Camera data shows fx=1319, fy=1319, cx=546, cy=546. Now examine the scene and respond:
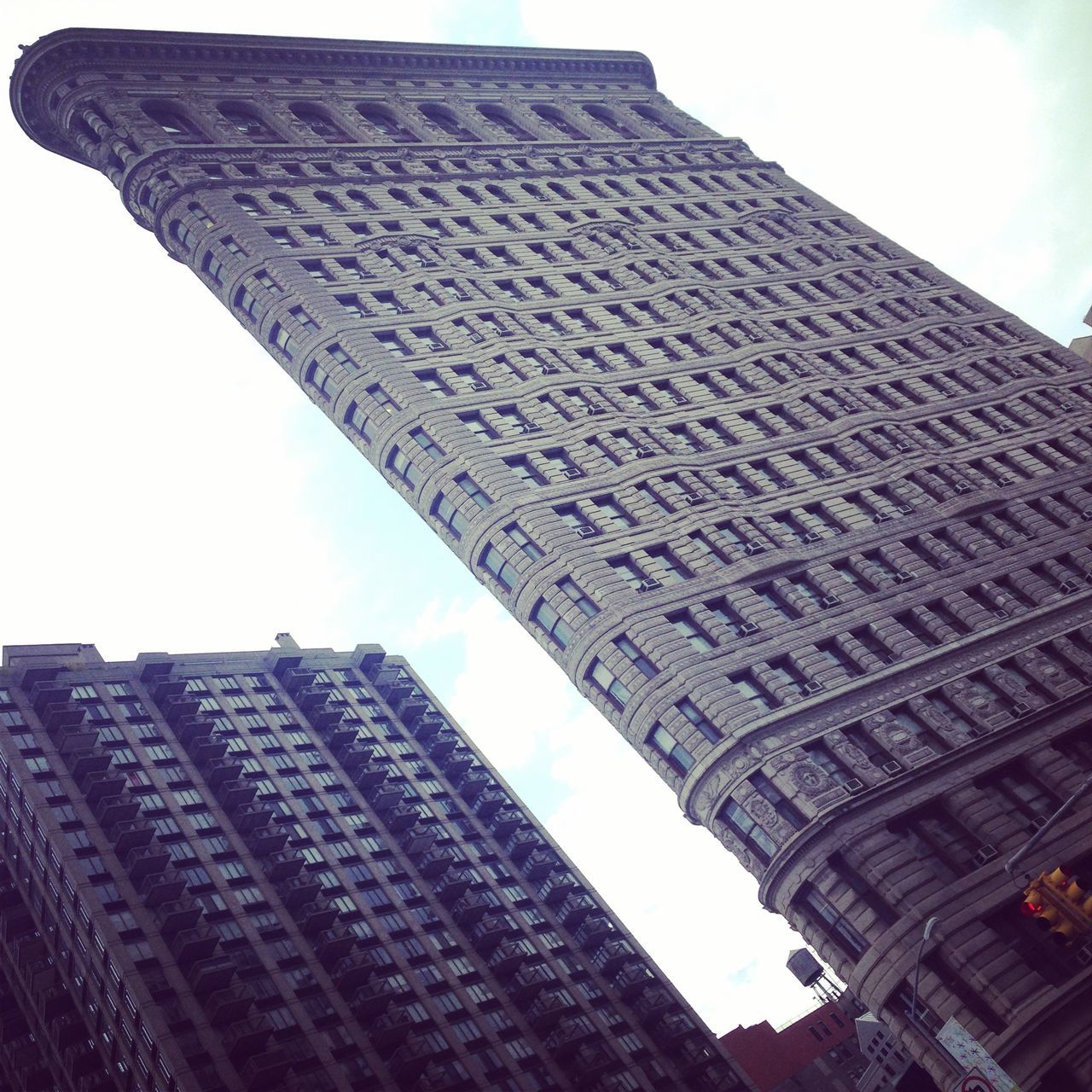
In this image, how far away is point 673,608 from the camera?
53219 millimetres

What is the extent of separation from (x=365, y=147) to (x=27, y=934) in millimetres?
58460

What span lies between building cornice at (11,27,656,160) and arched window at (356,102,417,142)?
12.4 feet

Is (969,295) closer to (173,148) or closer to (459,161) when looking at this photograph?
(459,161)

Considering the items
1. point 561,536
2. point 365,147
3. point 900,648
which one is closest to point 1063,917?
point 900,648

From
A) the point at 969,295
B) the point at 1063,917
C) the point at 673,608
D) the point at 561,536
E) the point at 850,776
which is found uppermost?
the point at 969,295

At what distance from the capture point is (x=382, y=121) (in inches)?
3612

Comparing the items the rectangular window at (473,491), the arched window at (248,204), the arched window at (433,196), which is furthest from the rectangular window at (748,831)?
the arched window at (433,196)

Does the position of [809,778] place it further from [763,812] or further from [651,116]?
[651,116]

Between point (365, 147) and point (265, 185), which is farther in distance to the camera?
point (365, 147)

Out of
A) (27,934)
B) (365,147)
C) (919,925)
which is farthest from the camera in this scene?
(27,934)

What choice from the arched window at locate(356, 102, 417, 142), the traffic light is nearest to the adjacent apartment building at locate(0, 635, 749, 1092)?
the arched window at locate(356, 102, 417, 142)

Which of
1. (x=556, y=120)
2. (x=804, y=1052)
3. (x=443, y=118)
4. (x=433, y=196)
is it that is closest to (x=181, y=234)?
(x=433, y=196)

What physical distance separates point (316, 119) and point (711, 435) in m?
41.6

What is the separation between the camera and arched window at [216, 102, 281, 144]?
83144 mm
